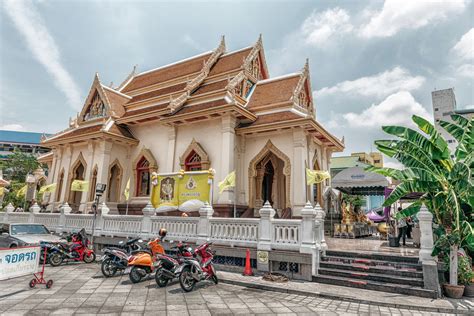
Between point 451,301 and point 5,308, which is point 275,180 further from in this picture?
point 5,308

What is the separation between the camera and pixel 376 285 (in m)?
6.50

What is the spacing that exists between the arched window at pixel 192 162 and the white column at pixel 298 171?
4.20m

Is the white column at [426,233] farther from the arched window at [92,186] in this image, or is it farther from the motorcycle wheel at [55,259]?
the arched window at [92,186]

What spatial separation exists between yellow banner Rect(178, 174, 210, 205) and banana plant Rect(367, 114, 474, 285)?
5559 millimetres

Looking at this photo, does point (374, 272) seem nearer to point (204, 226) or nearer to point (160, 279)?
point (204, 226)

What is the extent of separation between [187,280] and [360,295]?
357 centimetres

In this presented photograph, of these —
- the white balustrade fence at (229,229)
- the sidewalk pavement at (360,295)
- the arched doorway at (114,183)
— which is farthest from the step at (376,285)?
the arched doorway at (114,183)

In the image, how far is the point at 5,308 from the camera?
499cm

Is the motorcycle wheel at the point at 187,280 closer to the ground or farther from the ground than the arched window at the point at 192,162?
closer to the ground

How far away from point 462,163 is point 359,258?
3242 mm

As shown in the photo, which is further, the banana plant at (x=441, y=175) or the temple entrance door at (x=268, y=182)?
the temple entrance door at (x=268, y=182)

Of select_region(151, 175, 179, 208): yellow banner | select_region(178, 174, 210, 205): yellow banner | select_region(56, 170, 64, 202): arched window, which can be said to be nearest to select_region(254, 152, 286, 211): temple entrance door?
select_region(178, 174, 210, 205): yellow banner

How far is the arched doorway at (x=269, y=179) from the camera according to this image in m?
12.4

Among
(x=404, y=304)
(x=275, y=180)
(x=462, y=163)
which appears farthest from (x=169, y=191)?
(x=462, y=163)
